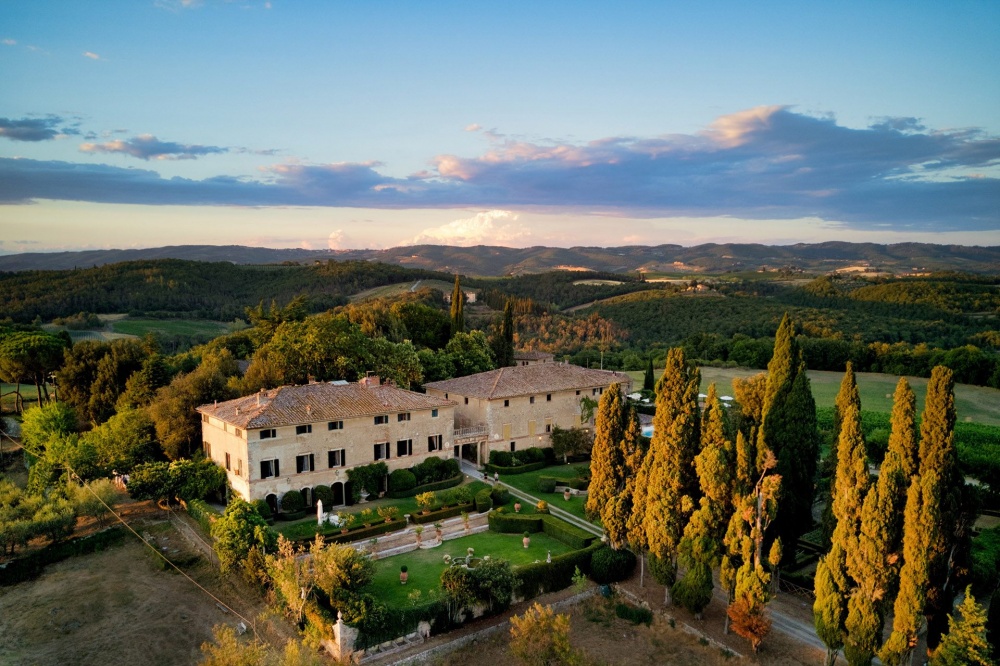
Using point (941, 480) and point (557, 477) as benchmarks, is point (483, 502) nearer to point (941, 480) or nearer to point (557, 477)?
point (557, 477)

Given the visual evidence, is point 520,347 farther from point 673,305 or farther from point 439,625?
point 439,625

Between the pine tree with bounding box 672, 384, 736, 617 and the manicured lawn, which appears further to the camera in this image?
the manicured lawn

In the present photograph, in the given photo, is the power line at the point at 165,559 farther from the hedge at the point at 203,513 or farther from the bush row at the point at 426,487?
the bush row at the point at 426,487

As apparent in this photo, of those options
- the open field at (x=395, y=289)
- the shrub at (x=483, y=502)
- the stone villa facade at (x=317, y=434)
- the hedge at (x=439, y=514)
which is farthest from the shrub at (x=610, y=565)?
the open field at (x=395, y=289)

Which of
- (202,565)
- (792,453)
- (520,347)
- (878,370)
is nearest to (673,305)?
(520,347)

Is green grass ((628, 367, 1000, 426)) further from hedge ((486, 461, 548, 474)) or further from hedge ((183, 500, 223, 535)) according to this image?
hedge ((183, 500, 223, 535))

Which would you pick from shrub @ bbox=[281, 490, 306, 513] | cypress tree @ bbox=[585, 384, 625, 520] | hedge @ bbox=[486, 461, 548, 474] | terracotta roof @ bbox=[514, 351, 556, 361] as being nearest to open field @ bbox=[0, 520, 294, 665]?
shrub @ bbox=[281, 490, 306, 513]
